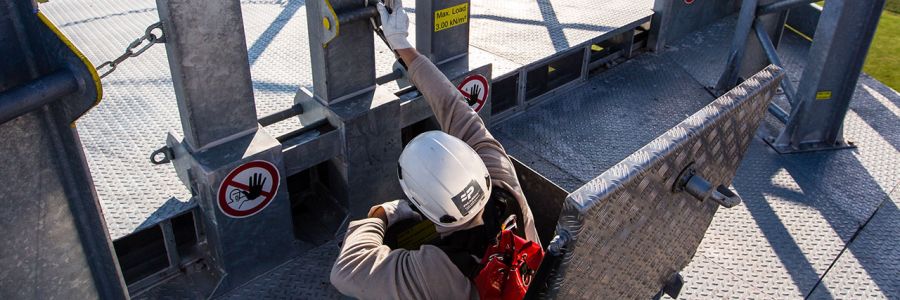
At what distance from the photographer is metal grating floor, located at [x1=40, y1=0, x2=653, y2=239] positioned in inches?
130

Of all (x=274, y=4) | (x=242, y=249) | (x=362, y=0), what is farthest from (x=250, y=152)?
(x=274, y=4)

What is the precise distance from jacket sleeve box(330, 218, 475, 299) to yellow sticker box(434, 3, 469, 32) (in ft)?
5.74

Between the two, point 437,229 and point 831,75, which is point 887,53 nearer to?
point 831,75

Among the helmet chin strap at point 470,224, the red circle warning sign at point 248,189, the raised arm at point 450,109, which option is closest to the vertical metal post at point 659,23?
the raised arm at point 450,109

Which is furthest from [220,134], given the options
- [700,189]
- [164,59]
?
[164,59]

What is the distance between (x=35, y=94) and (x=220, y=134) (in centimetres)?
148

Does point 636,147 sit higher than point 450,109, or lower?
lower

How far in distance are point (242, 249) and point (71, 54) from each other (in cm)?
176

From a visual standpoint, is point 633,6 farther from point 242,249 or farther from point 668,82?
Answer: point 242,249

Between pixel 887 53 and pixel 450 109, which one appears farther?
pixel 887 53

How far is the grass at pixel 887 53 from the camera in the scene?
22.6 ft

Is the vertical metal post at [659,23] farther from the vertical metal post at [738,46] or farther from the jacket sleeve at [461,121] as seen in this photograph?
the jacket sleeve at [461,121]

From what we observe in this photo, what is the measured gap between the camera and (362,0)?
3.12 m

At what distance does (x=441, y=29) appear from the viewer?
146 inches
